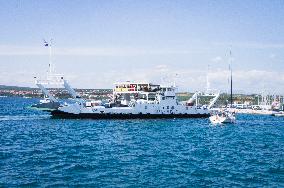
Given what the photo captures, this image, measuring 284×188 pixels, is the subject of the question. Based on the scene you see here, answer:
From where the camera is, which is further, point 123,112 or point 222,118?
point 123,112

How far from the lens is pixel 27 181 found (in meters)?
27.5

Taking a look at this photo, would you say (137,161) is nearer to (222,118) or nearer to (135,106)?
(222,118)

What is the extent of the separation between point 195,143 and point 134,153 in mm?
12639

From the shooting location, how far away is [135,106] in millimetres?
91438

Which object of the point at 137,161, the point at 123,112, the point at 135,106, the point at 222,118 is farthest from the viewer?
the point at 135,106

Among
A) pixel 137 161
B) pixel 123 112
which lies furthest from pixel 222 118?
pixel 137 161

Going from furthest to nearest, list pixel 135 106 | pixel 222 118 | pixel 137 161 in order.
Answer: pixel 135 106 → pixel 222 118 → pixel 137 161

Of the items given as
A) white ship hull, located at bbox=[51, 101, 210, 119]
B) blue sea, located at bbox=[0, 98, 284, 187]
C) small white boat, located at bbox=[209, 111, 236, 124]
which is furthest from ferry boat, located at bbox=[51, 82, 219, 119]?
blue sea, located at bbox=[0, 98, 284, 187]

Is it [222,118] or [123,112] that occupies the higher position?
[123,112]

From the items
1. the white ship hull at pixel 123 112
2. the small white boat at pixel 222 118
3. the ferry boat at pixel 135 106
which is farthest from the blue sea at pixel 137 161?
the ferry boat at pixel 135 106

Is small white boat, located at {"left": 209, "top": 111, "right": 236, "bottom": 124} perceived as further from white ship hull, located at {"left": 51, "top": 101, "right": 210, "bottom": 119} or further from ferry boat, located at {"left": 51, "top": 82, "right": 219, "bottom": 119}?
ferry boat, located at {"left": 51, "top": 82, "right": 219, "bottom": 119}

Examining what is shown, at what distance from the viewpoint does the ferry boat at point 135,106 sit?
88.1m

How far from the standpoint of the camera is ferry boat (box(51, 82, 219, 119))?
88.1 meters

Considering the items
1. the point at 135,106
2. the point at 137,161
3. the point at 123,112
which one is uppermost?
the point at 135,106
